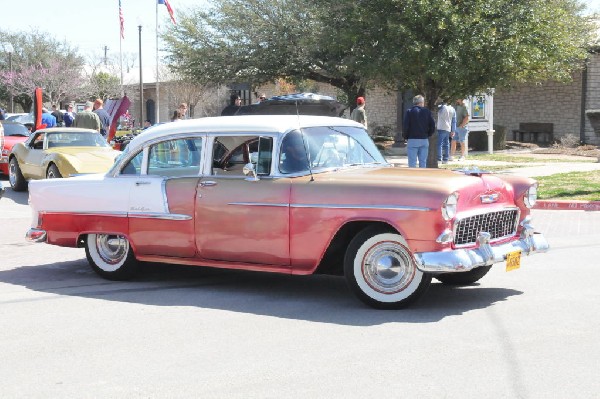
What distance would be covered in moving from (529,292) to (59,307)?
407cm

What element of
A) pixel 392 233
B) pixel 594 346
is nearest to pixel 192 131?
pixel 392 233

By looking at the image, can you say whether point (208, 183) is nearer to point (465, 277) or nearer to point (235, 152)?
point (235, 152)

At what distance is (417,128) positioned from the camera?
53.7ft

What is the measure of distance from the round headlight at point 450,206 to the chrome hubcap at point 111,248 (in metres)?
3.31

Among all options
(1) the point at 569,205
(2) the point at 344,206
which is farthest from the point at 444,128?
(2) the point at 344,206

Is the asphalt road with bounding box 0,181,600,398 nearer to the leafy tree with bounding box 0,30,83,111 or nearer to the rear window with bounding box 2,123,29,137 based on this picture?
the rear window with bounding box 2,123,29,137

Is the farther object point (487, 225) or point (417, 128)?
point (417, 128)

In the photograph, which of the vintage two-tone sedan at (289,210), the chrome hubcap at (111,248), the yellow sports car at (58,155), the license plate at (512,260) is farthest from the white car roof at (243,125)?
the yellow sports car at (58,155)

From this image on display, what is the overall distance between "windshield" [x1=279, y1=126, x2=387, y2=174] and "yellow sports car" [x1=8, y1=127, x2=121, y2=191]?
7.99m

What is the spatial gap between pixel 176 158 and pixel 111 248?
1168 millimetres

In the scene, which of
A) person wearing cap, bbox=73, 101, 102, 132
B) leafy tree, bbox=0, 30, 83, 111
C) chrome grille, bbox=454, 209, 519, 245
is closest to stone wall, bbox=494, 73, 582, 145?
person wearing cap, bbox=73, 101, 102, 132

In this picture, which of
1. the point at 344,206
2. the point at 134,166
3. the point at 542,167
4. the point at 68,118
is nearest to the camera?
the point at 344,206

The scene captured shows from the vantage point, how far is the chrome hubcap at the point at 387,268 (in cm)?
705

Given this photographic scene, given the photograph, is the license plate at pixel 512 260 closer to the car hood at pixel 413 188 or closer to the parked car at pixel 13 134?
the car hood at pixel 413 188
